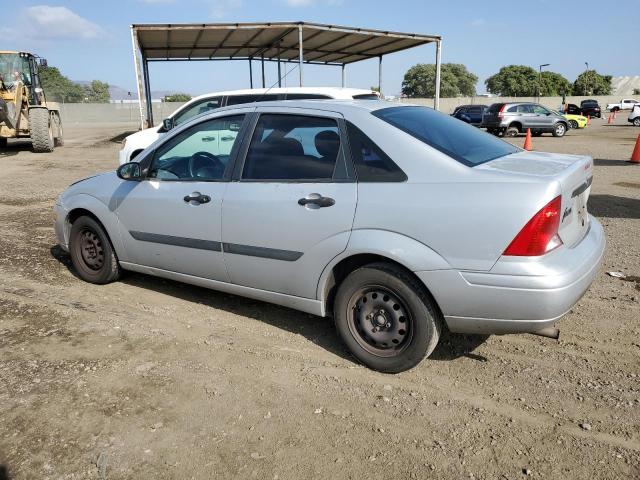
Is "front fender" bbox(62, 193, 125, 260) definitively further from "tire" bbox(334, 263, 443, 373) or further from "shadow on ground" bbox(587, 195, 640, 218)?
"shadow on ground" bbox(587, 195, 640, 218)

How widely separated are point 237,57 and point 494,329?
23.1 meters

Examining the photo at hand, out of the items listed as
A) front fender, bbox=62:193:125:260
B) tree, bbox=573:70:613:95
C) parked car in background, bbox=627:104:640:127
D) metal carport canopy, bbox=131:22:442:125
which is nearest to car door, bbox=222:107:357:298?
front fender, bbox=62:193:125:260

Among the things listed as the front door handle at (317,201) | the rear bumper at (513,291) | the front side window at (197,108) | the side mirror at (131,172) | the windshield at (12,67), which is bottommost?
the rear bumper at (513,291)

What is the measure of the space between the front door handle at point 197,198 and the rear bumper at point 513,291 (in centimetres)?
169

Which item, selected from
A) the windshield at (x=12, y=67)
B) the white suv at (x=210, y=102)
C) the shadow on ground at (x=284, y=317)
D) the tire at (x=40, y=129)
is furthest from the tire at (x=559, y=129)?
the shadow on ground at (x=284, y=317)

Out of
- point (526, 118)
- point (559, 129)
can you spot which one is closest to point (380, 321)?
point (526, 118)

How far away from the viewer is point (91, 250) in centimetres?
473

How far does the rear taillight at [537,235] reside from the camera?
8.50 ft

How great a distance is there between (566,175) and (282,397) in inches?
79.8

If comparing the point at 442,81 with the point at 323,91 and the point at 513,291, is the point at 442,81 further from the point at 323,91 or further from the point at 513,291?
the point at 513,291

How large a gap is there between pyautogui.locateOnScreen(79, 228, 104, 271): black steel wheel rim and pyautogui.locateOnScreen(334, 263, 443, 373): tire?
8.40ft

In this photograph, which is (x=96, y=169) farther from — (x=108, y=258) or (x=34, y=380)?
(x=34, y=380)

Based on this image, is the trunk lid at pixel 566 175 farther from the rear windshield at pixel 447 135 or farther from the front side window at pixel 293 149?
the front side window at pixel 293 149

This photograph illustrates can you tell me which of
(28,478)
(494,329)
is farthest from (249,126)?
(28,478)
